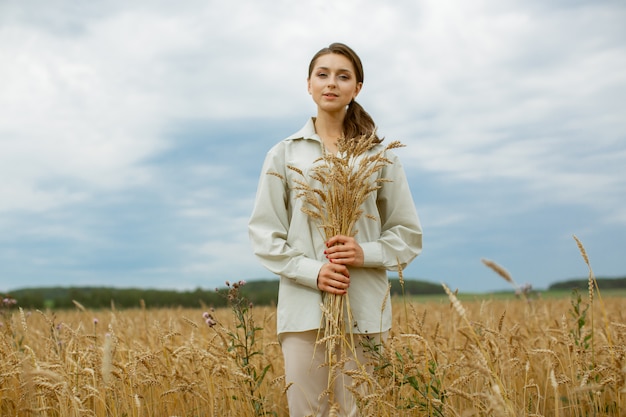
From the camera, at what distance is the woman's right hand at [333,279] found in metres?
3.17

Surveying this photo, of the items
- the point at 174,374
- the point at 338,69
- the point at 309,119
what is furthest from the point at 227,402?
the point at 338,69

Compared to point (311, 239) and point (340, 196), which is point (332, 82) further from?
point (311, 239)

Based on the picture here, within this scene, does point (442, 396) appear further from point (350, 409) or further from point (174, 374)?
point (174, 374)

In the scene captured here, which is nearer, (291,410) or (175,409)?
(291,410)

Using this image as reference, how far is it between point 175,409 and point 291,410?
1.11 m

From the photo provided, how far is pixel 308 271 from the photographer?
324 cm

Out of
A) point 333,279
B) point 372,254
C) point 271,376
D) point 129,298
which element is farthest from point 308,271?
point 129,298

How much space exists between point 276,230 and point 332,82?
0.91 m

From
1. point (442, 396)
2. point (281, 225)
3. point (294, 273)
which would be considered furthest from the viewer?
point (281, 225)

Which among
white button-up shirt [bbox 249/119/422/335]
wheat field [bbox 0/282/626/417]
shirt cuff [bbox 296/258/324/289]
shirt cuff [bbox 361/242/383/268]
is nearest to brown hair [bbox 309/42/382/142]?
white button-up shirt [bbox 249/119/422/335]

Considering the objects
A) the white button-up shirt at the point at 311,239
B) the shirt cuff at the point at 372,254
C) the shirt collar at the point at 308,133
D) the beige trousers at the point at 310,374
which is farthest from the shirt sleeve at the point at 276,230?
the beige trousers at the point at 310,374

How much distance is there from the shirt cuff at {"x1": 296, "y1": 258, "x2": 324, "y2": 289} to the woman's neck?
752mm

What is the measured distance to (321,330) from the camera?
10.9 feet

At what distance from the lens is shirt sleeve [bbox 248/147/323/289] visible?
328 cm
